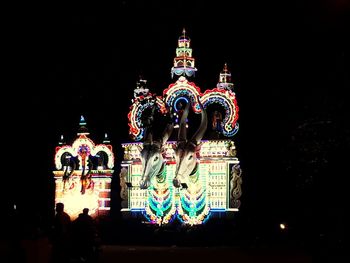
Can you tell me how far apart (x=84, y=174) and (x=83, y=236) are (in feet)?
57.0

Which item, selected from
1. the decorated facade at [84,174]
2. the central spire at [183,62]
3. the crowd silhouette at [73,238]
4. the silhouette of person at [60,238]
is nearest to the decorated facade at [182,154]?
the central spire at [183,62]

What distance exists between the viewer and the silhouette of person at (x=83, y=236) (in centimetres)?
2384

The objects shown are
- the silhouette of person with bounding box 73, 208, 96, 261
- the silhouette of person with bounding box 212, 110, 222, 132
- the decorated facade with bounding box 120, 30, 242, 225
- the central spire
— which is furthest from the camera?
the central spire

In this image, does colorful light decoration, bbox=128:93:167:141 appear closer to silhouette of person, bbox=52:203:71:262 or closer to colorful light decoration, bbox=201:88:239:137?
colorful light decoration, bbox=201:88:239:137

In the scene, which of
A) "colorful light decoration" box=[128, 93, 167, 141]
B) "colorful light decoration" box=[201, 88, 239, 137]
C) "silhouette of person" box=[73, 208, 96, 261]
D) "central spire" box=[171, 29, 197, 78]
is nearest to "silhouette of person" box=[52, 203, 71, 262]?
"silhouette of person" box=[73, 208, 96, 261]

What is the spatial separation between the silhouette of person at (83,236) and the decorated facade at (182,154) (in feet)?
42.9

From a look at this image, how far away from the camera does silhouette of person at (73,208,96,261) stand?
23.8 m

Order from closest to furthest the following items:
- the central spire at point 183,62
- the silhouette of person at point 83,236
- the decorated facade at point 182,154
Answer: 1. the silhouette of person at point 83,236
2. the decorated facade at point 182,154
3. the central spire at point 183,62

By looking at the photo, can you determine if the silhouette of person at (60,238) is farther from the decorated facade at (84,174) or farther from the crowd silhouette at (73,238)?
the decorated facade at (84,174)

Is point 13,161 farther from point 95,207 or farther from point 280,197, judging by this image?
point 280,197

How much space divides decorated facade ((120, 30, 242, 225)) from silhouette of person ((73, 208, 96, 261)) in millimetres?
13063

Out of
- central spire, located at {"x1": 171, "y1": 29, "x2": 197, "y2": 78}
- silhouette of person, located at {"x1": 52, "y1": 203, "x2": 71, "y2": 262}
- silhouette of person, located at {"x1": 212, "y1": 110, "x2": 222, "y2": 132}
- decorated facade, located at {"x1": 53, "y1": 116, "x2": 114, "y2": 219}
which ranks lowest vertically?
silhouette of person, located at {"x1": 52, "y1": 203, "x2": 71, "y2": 262}

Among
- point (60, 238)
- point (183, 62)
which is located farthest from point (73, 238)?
point (183, 62)

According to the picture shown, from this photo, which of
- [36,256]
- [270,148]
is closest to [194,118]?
[270,148]
